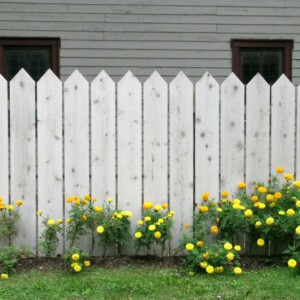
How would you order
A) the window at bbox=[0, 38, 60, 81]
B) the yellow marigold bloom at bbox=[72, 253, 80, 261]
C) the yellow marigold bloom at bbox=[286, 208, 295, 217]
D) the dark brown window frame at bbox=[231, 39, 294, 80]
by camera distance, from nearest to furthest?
the yellow marigold bloom at bbox=[72, 253, 80, 261]
the yellow marigold bloom at bbox=[286, 208, 295, 217]
the window at bbox=[0, 38, 60, 81]
the dark brown window frame at bbox=[231, 39, 294, 80]

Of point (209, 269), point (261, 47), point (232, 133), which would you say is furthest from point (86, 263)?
point (261, 47)

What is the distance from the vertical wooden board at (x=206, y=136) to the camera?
16.5ft

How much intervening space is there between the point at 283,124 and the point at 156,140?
4.31 ft

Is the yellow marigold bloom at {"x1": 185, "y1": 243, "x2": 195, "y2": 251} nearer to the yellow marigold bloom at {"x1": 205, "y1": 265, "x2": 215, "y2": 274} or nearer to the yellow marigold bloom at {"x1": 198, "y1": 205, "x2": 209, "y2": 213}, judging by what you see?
the yellow marigold bloom at {"x1": 205, "y1": 265, "x2": 215, "y2": 274}

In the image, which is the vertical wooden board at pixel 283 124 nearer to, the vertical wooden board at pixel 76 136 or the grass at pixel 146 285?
the grass at pixel 146 285

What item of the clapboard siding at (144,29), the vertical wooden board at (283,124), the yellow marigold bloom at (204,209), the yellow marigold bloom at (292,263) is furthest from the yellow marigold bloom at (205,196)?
the clapboard siding at (144,29)

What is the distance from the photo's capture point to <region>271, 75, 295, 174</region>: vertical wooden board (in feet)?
16.8

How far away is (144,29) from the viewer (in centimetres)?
872

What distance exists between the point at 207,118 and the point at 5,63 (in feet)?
16.9

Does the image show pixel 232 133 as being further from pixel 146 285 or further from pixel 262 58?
pixel 262 58

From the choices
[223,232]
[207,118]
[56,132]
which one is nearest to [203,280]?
[223,232]

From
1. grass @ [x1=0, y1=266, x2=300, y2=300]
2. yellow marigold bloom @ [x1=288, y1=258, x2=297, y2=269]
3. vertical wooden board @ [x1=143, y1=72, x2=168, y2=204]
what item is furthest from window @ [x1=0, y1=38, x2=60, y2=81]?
yellow marigold bloom @ [x1=288, y1=258, x2=297, y2=269]

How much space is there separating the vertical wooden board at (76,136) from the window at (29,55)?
13.2 feet

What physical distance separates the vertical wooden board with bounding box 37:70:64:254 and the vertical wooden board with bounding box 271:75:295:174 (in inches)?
84.4
